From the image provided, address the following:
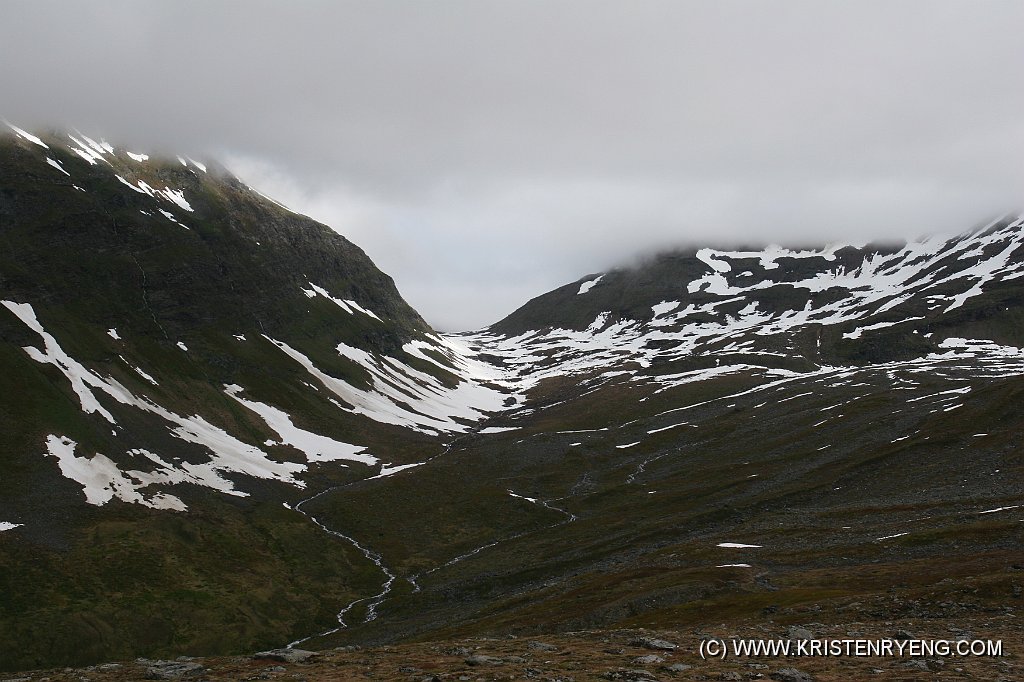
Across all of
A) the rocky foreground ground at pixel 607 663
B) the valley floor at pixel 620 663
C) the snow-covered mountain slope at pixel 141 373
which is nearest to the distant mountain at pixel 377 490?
the snow-covered mountain slope at pixel 141 373

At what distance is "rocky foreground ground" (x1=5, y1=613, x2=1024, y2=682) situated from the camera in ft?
72.9

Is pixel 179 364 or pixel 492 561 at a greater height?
pixel 179 364

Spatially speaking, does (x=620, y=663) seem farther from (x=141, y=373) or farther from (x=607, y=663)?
(x=141, y=373)

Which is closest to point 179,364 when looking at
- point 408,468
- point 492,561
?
point 408,468

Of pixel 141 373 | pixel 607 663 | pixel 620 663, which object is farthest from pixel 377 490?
pixel 620 663

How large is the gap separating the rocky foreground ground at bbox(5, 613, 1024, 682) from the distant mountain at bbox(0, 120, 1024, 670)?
23.0 feet

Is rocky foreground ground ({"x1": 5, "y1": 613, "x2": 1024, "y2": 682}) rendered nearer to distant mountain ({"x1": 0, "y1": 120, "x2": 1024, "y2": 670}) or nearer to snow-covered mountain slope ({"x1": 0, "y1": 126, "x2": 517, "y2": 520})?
distant mountain ({"x1": 0, "y1": 120, "x2": 1024, "y2": 670})

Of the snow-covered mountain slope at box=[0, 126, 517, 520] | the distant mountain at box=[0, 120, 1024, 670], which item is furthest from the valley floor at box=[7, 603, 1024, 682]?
the snow-covered mountain slope at box=[0, 126, 517, 520]

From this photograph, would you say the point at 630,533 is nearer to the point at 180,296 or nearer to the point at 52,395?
the point at 52,395

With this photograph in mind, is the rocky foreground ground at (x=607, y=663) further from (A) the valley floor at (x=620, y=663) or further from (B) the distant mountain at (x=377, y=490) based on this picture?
(B) the distant mountain at (x=377, y=490)

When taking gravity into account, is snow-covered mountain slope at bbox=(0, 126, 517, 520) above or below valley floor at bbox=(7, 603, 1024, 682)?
above

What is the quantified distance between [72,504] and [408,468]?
215ft

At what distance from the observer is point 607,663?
24.9m

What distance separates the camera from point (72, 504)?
88.2 meters
